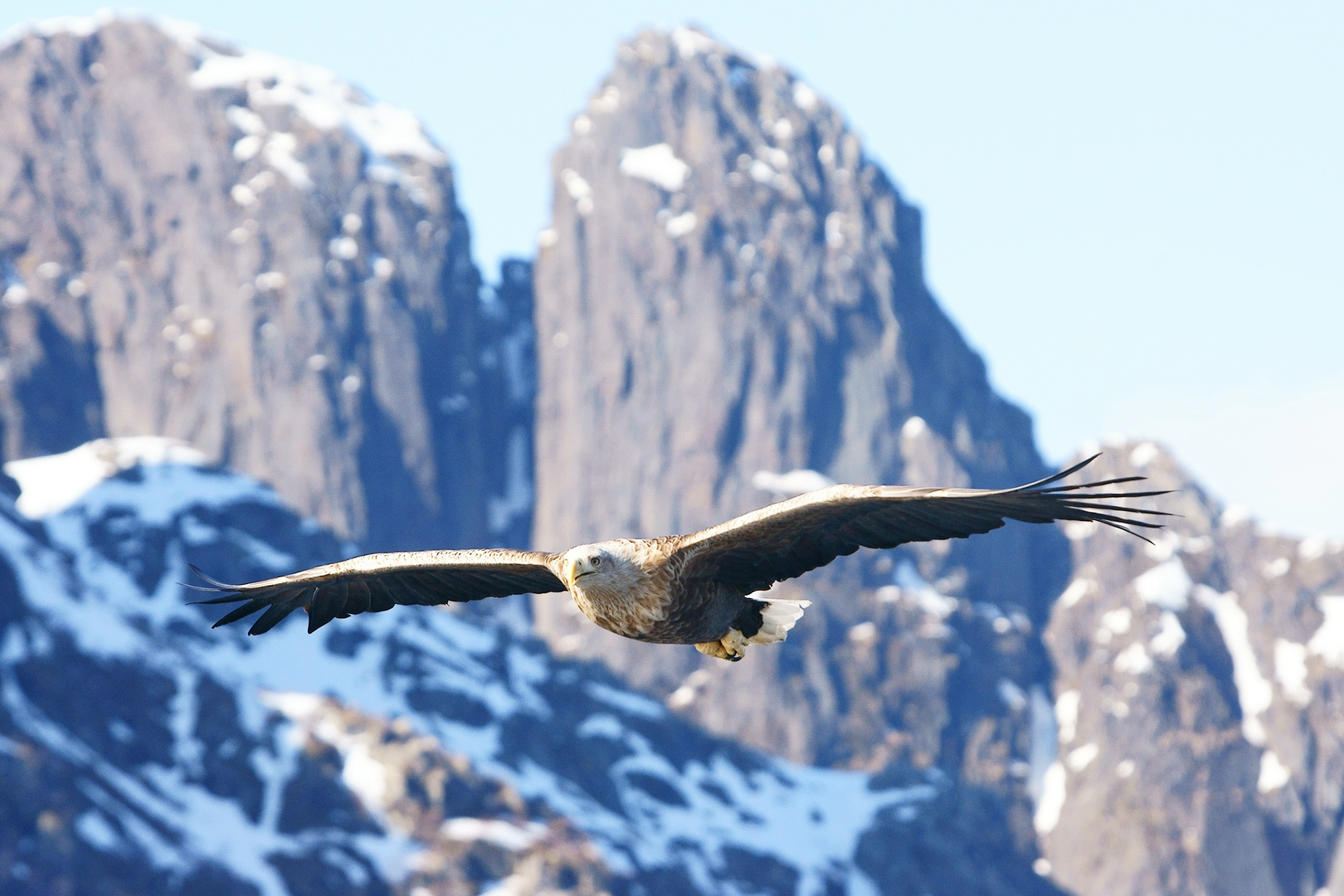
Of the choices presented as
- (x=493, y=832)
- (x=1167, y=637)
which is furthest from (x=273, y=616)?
(x=1167, y=637)

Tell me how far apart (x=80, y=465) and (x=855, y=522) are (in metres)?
180

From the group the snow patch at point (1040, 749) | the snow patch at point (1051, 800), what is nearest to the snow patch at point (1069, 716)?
the snow patch at point (1040, 749)

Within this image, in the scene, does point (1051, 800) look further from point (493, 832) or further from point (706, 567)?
point (706, 567)

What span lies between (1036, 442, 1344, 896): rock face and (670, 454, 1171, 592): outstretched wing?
164m

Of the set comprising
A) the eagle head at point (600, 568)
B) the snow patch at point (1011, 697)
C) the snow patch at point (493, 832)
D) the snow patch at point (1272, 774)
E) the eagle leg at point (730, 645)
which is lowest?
the snow patch at point (493, 832)

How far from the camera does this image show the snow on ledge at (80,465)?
591ft

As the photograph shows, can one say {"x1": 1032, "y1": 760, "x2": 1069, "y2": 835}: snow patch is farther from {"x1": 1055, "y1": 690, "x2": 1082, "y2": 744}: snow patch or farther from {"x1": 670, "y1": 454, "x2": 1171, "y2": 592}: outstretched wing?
{"x1": 670, "y1": 454, "x2": 1171, "y2": 592}: outstretched wing

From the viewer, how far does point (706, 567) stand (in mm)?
18484

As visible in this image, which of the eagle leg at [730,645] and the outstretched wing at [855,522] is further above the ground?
the outstretched wing at [855,522]

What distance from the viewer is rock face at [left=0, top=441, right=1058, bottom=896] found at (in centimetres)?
13050

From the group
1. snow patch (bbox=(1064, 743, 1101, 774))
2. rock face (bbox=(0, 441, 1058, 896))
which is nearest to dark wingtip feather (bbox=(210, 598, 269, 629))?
rock face (bbox=(0, 441, 1058, 896))

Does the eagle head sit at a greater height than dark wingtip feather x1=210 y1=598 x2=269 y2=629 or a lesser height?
greater

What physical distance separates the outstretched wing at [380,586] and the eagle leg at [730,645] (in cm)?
195

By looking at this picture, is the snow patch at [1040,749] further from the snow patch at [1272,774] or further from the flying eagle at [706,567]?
the flying eagle at [706,567]
